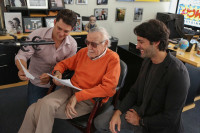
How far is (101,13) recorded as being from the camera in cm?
359

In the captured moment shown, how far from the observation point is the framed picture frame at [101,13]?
3.52m

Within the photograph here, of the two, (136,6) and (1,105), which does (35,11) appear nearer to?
(1,105)

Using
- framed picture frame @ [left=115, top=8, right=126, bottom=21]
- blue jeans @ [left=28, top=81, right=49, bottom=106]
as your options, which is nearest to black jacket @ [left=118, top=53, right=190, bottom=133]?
blue jeans @ [left=28, top=81, right=49, bottom=106]

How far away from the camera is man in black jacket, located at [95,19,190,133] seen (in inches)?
46.5

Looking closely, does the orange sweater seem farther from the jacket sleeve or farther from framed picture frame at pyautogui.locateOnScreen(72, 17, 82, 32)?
framed picture frame at pyautogui.locateOnScreen(72, 17, 82, 32)

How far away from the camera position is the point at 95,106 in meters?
1.40

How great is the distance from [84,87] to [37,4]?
1.84 metres

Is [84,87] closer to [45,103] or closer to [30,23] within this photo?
Answer: [45,103]

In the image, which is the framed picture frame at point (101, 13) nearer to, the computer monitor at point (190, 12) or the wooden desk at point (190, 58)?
the computer monitor at point (190, 12)

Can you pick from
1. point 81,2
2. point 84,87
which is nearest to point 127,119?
point 84,87

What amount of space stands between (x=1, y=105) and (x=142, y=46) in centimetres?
210

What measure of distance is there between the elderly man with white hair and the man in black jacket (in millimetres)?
215

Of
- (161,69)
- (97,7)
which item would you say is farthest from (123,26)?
(161,69)

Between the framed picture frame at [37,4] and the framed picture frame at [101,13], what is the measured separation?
1.12 meters
